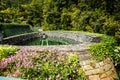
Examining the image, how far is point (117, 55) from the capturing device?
32.5 feet

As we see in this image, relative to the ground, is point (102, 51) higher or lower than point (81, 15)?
higher

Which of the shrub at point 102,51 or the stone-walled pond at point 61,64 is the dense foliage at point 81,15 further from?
the stone-walled pond at point 61,64

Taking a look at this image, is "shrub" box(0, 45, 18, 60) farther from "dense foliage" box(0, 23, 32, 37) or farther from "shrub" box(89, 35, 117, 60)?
"dense foliage" box(0, 23, 32, 37)

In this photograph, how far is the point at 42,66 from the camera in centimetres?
760

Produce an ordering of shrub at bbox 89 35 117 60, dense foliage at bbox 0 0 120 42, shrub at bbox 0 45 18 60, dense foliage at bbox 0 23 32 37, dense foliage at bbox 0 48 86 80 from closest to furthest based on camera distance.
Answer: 1. dense foliage at bbox 0 48 86 80
2. shrub at bbox 0 45 18 60
3. shrub at bbox 89 35 117 60
4. dense foliage at bbox 0 23 32 37
5. dense foliage at bbox 0 0 120 42

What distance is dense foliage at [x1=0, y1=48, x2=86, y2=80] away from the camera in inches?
293

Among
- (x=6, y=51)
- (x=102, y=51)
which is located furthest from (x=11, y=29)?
(x=102, y=51)

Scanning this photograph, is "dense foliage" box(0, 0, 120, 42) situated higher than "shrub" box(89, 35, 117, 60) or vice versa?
"shrub" box(89, 35, 117, 60)

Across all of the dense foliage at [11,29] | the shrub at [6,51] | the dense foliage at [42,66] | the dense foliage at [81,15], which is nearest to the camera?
the dense foliage at [42,66]

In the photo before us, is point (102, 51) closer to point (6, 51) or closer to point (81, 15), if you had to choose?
point (6, 51)

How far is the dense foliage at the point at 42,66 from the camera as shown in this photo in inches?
293

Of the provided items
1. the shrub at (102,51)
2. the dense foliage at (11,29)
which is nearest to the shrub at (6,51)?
the shrub at (102,51)

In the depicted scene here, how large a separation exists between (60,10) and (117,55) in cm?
2524

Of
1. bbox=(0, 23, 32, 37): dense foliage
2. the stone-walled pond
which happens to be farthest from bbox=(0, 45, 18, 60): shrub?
bbox=(0, 23, 32, 37): dense foliage
